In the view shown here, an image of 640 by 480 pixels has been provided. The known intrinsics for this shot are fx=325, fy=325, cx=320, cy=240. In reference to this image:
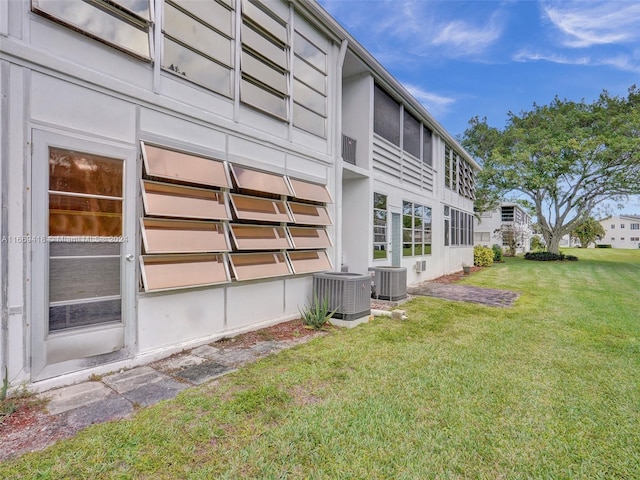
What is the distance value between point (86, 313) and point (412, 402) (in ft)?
12.2

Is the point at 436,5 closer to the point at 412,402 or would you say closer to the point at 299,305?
the point at 299,305

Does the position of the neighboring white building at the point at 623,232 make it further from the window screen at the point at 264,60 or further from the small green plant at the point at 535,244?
the window screen at the point at 264,60

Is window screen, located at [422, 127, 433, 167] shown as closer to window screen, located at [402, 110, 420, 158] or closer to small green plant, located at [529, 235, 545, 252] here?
window screen, located at [402, 110, 420, 158]

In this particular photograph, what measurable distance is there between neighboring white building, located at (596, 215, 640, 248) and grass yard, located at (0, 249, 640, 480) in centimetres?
8464

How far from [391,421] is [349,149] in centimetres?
732

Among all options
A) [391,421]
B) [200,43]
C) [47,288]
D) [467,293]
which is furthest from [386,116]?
[47,288]

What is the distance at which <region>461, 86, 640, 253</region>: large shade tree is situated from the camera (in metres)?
20.8

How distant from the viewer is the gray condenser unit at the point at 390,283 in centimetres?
828

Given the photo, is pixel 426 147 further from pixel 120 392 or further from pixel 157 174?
pixel 120 392

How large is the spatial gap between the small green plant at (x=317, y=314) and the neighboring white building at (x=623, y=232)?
84.7 meters

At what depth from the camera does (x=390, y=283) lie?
27.2 feet

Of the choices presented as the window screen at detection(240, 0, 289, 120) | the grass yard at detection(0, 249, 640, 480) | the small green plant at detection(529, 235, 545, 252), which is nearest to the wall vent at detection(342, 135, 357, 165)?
the window screen at detection(240, 0, 289, 120)

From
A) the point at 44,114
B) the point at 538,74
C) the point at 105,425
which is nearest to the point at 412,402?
the point at 105,425

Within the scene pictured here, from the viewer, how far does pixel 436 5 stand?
36.8 feet
